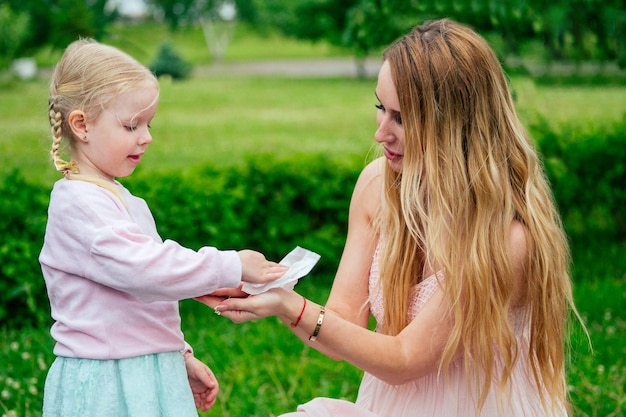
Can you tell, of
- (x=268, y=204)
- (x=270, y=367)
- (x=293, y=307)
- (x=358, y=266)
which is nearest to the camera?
(x=293, y=307)

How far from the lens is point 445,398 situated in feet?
8.32

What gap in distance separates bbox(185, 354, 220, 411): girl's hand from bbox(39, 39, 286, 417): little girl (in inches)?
8.8

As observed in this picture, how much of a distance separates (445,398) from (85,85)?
1266 millimetres

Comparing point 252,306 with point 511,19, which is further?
point 511,19

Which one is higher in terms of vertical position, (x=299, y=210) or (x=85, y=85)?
(x=85, y=85)

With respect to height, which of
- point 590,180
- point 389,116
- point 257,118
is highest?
point 389,116

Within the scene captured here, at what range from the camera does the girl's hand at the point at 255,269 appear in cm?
215

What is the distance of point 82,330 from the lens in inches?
84.9

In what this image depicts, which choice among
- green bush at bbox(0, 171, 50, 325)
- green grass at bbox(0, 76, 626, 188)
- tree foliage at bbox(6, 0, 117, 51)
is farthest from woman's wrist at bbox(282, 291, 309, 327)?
green grass at bbox(0, 76, 626, 188)

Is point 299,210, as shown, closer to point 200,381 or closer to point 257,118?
point 200,381

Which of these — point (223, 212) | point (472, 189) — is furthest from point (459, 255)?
point (223, 212)

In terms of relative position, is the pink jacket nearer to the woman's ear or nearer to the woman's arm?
the woman's ear

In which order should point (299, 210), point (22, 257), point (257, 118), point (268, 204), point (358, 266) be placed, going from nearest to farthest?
point (358, 266) < point (22, 257) < point (268, 204) < point (299, 210) < point (257, 118)

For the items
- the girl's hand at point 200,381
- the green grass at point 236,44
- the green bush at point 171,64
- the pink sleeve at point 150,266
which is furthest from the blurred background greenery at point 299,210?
the green grass at point 236,44
